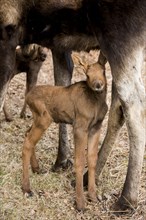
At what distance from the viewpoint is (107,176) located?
476 cm

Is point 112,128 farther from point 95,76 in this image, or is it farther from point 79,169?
point 95,76

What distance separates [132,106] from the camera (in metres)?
4.07

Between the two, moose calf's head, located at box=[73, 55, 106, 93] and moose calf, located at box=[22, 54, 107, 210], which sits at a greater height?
moose calf's head, located at box=[73, 55, 106, 93]

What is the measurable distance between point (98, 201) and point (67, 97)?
2.67 ft

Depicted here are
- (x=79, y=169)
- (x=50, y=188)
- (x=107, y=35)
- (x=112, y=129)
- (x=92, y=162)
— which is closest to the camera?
(x=107, y=35)

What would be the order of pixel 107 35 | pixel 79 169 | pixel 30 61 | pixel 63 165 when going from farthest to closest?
pixel 30 61 < pixel 63 165 < pixel 79 169 < pixel 107 35

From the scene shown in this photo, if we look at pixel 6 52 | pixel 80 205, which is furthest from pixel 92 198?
pixel 6 52

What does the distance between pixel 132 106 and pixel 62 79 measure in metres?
1.02

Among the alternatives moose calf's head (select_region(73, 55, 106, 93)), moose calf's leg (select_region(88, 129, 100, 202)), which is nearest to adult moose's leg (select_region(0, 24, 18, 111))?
moose calf's head (select_region(73, 55, 106, 93))

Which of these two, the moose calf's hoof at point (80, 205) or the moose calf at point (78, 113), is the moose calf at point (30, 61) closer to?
the moose calf at point (78, 113)

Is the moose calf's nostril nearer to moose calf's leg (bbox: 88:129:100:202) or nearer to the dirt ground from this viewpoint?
moose calf's leg (bbox: 88:129:100:202)

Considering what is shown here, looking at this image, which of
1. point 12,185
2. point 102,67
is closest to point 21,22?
point 102,67

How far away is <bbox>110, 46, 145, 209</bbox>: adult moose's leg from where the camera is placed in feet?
13.1

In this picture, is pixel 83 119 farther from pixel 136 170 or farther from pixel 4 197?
pixel 4 197
